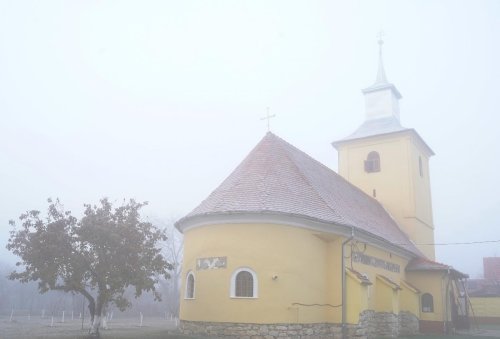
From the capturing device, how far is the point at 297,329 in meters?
17.4

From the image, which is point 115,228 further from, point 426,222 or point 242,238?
point 426,222

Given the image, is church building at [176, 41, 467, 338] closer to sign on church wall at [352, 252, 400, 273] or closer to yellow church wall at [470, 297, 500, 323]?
sign on church wall at [352, 252, 400, 273]

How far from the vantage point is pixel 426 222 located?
3362cm

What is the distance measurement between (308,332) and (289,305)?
1307 mm

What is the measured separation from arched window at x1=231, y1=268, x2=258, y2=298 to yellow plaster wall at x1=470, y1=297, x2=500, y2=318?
29.5 meters

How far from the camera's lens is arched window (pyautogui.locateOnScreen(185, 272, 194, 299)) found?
1935 cm

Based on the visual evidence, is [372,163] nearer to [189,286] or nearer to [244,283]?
[189,286]

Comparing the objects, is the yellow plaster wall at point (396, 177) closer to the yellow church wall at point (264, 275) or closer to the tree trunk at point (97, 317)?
the yellow church wall at point (264, 275)

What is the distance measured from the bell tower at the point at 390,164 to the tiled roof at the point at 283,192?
661 cm

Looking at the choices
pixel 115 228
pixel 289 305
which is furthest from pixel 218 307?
pixel 115 228

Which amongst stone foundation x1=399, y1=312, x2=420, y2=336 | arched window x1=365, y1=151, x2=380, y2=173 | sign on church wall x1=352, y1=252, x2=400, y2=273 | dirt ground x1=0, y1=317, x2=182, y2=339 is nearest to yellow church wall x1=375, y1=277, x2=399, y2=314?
sign on church wall x1=352, y1=252, x2=400, y2=273

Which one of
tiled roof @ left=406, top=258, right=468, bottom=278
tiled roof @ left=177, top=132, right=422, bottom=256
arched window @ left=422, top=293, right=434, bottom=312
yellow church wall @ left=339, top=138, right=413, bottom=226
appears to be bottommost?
arched window @ left=422, top=293, right=434, bottom=312

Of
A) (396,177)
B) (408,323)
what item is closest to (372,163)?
(396,177)

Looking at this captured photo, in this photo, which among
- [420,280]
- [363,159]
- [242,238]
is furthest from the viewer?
[363,159]
